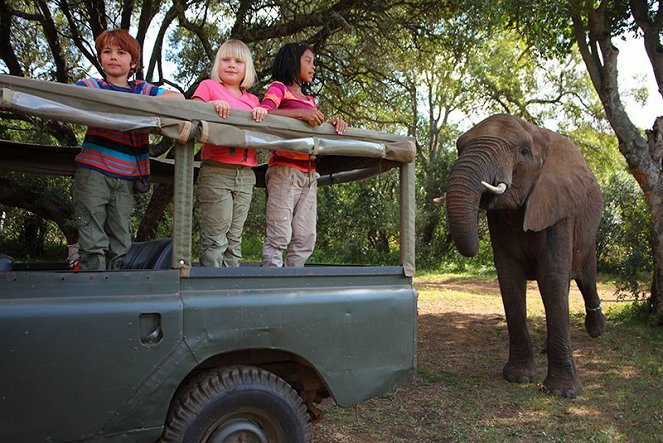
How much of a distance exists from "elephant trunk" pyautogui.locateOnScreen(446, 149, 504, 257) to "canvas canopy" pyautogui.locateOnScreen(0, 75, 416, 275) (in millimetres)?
1290

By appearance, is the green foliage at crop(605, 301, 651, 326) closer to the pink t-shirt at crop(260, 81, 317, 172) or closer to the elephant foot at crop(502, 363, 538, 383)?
the elephant foot at crop(502, 363, 538, 383)

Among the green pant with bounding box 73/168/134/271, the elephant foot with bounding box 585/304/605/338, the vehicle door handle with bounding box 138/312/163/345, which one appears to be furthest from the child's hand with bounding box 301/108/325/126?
the elephant foot with bounding box 585/304/605/338

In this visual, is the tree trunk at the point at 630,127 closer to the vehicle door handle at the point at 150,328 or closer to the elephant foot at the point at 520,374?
the elephant foot at the point at 520,374

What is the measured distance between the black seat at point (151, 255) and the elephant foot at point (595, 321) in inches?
217

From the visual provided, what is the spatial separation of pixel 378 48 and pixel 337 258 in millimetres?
9831

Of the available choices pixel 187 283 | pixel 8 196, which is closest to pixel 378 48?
pixel 8 196

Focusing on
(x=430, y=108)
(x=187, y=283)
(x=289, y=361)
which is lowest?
(x=289, y=361)

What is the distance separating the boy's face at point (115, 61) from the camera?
3.75 metres

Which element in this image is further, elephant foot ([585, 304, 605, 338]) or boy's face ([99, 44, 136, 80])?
elephant foot ([585, 304, 605, 338])

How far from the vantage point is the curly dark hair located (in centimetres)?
436

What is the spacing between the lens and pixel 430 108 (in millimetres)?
25203

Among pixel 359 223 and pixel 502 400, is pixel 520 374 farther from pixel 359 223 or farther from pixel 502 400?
pixel 359 223

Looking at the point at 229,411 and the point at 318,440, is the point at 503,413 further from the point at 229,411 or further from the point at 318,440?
the point at 229,411

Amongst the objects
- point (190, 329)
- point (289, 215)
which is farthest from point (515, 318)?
point (190, 329)
